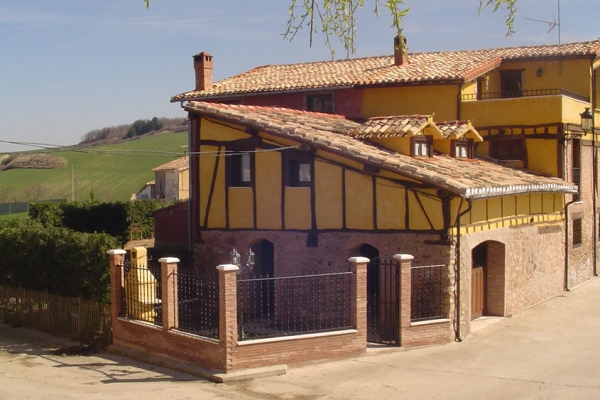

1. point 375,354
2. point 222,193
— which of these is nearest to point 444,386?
point 375,354

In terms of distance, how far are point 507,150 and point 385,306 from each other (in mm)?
9531

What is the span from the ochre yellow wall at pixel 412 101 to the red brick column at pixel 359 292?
9823 millimetres

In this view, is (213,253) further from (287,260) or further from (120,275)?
(120,275)

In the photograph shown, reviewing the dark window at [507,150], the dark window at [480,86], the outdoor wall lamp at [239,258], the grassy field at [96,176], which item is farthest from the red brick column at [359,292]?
the grassy field at [96,176]

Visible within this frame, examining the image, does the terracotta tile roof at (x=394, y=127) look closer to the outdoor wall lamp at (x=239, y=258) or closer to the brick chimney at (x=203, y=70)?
the outdoor wall lamp at (x=239, y=258)

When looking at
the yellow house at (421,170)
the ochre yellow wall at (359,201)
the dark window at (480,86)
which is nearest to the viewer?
the yellow house at (421,170)

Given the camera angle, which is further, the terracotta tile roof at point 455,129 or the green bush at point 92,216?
the green bush at point 92,216

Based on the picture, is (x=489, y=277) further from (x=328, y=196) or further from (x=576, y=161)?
(x=576, y=161)

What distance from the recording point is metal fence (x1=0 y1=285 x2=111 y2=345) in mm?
16094

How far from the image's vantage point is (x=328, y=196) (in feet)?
55.1

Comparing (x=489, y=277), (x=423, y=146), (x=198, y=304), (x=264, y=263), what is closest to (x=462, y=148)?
(x=423, y=146)

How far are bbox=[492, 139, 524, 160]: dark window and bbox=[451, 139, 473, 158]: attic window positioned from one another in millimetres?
2615

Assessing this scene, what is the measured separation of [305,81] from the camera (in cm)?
Answer: 2445

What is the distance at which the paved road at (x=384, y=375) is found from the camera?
12102 millimetres
